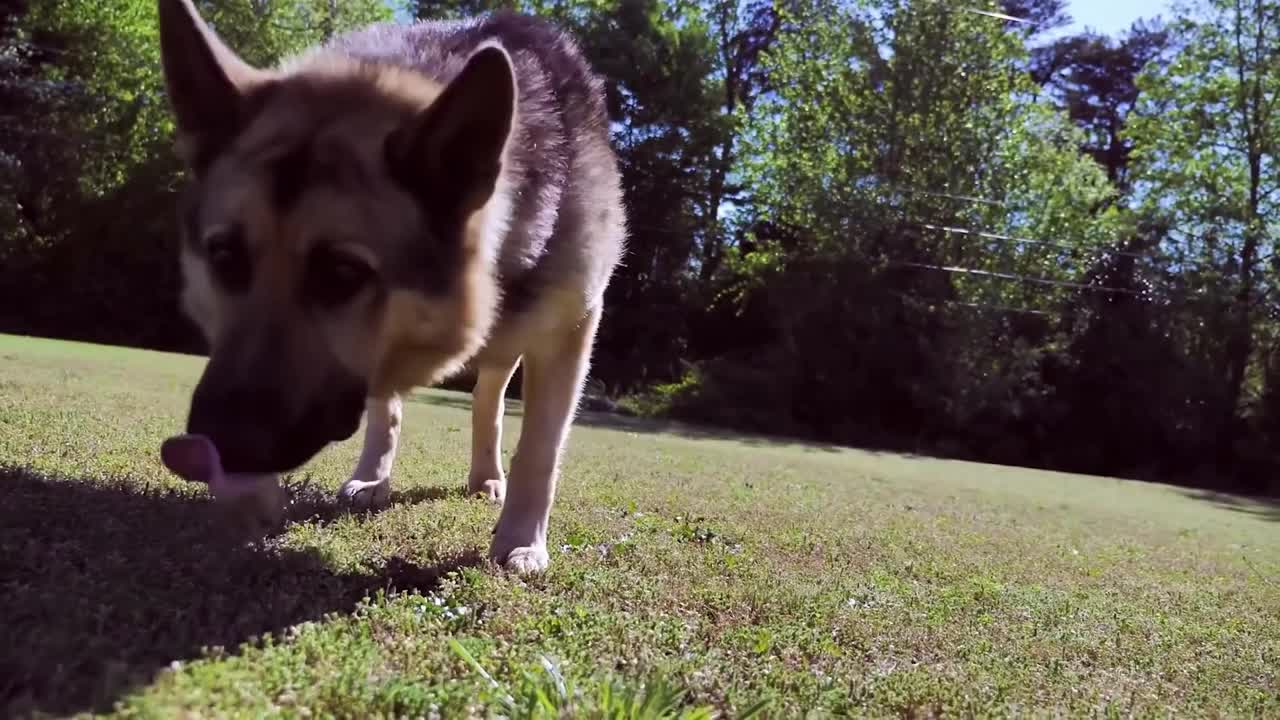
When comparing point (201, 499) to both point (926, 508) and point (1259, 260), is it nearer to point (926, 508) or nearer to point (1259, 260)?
point (926, 508)

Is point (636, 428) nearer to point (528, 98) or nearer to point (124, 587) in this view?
point (528, 98)

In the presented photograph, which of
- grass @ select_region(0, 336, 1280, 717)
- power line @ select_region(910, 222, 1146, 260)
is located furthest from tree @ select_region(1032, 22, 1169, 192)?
grass @ select_region(0, 336, 1280, 717)

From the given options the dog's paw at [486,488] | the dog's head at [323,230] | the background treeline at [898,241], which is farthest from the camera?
the background treeline at [898,241]

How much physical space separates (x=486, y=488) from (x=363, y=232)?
2430mm

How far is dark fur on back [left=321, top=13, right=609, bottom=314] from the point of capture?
9.64 feet

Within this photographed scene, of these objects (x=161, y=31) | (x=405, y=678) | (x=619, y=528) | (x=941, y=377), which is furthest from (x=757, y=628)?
(x=941, y=377)

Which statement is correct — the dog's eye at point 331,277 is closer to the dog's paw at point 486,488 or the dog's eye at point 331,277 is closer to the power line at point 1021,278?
the dog's paw at point 486,488

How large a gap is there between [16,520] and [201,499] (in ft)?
2.46

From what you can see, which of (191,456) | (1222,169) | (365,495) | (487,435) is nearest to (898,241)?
(1222,169)

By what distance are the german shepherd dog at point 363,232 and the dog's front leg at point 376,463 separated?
94 centimetres

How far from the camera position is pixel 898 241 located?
22.4 metres

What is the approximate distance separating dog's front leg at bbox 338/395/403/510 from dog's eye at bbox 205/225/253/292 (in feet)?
5.63

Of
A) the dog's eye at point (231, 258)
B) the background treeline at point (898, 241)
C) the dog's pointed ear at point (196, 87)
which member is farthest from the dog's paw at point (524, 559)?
the background treeline at point (898, 241)

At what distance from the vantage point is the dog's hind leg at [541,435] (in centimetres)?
326
